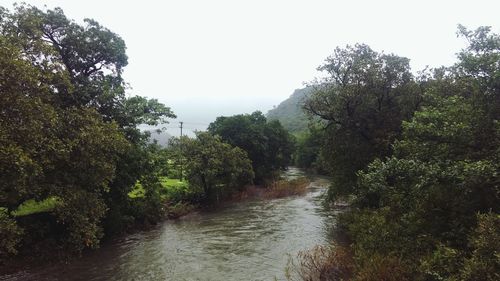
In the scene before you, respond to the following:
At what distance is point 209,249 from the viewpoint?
24.2 metres

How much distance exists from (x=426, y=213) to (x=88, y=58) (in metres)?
22.8

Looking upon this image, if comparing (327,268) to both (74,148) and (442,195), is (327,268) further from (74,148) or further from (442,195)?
(74,148)

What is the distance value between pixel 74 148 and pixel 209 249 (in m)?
10.6

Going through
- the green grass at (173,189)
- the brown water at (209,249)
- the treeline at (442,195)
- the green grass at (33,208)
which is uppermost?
the treeline at (442,195)

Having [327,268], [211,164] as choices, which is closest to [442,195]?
[327,268]

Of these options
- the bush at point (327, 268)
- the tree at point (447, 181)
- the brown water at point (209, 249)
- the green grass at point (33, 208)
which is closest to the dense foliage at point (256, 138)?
the brown water at point (209, 249)

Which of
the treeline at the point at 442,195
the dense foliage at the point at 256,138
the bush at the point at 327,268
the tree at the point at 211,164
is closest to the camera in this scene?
the treeline at the point at 442,195

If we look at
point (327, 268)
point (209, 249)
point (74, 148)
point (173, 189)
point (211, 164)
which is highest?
point (74, 148)

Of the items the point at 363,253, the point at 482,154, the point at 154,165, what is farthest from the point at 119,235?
the point at 482,154

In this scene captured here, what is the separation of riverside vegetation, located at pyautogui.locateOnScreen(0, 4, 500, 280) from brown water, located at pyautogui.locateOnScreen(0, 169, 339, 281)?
164 cm

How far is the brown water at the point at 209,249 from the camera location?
64.0 feet

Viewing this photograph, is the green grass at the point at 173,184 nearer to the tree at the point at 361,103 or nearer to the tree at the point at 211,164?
the tree at the point at 211,164

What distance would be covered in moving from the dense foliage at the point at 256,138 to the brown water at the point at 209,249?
1846cm

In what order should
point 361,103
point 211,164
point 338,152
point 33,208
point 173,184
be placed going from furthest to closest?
point 173,184 → point 211,164 → point 338,152 → point 361,103 → point 33,208
